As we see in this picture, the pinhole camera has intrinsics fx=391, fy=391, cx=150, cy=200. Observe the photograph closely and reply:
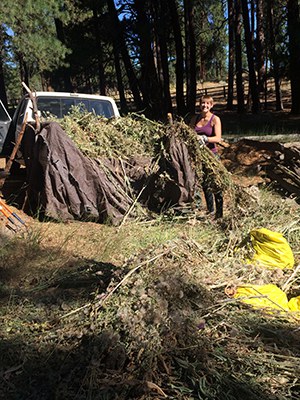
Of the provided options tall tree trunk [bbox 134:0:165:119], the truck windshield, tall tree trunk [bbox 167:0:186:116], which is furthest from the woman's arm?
tall tree trunk [bbox 167:0:186:116]

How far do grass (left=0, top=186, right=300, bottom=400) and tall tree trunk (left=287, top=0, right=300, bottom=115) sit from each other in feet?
39.3

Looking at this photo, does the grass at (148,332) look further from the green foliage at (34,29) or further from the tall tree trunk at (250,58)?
the tall tree trunk at (250,58)

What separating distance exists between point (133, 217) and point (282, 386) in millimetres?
3507

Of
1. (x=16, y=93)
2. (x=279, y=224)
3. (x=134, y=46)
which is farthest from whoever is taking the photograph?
(x=16, y=93)

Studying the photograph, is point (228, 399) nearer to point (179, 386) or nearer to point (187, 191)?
point (179, 386)

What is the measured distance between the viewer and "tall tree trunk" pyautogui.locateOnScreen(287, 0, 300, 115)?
1327cm

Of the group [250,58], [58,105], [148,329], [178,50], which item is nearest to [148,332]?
[148,329]

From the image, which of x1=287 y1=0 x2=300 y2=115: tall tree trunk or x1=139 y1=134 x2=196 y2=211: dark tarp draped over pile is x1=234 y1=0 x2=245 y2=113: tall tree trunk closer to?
x1=287 y1=0 x2=300 y2=115: tall tree trunk

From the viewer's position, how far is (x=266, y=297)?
279 cm

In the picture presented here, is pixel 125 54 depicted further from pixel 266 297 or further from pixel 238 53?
pixel 266 297

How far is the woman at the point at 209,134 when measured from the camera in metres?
5.27

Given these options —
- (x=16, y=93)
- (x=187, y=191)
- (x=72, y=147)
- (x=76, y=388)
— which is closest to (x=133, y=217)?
(x=187, y=191)

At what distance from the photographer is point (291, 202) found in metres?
5.49

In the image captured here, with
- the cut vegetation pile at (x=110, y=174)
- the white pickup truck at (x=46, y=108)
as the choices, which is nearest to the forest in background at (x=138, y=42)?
the white pickup truck at (x=46, y=108)
